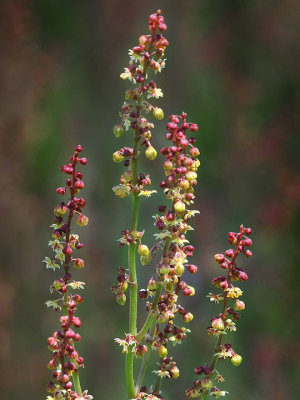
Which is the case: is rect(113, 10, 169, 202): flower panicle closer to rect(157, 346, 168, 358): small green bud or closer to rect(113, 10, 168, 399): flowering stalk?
rect(113, 10, 168, 399): flowering stalk

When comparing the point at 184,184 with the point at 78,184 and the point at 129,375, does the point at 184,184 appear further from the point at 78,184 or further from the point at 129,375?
the point at 129,375

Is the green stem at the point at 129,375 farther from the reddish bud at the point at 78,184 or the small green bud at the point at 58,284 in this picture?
the reddish bud at the point at 78,184

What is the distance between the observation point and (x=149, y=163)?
344cm

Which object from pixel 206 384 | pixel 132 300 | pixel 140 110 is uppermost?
pixel 140 110

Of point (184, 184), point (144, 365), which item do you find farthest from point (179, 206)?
point (144, 365)

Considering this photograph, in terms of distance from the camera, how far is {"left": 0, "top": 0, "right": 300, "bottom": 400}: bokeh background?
133 inches

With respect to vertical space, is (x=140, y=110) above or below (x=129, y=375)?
above

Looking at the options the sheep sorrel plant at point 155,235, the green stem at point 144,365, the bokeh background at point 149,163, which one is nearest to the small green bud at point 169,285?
the sheep sorrel plant at point 155,235

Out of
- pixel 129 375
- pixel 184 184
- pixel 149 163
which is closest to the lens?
pixel 184 184

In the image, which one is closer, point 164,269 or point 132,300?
point 164,269

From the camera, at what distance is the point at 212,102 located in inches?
145

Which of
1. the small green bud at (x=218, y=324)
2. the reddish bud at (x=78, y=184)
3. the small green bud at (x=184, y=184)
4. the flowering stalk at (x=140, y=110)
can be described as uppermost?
the flowering stalk at (x=140, y=110)

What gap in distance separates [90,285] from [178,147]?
2607mm

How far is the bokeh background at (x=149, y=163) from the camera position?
11.1 ft
